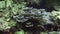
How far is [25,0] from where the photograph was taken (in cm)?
263

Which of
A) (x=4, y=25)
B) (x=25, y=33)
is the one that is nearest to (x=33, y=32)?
(x=25, y=33)

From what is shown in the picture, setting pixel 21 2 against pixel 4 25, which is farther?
pixel 21 2

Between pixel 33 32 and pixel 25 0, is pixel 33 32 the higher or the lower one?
the lower one

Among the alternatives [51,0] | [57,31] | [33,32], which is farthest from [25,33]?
[51,0]

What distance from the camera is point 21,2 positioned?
2641 millimetres

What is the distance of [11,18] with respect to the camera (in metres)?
2.56

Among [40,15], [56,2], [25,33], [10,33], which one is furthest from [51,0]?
[10,33]

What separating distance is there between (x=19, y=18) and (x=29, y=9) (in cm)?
23

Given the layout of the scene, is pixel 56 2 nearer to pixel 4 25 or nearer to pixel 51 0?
pixel 51 0

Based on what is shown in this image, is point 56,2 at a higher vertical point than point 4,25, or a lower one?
higher

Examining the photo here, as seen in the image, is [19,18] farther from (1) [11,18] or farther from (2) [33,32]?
(2) [33,32]

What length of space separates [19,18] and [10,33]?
0.30 m

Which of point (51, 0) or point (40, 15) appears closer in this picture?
point (40, 15)

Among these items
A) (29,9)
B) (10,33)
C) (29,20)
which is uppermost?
(29,9)
